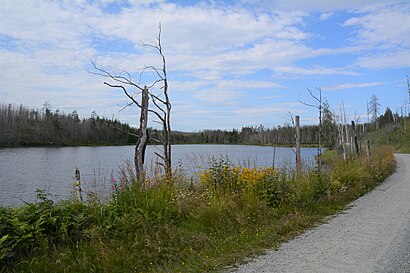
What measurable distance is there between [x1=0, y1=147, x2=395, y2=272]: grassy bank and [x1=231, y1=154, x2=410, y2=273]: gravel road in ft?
1.25

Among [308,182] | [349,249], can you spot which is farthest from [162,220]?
[308,182]

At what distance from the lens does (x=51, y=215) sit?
5723 millimetres

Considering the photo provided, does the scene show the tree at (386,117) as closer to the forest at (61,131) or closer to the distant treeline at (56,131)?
the forest at (61,131)

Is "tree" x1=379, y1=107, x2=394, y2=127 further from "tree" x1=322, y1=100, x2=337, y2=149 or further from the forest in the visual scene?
"tree" x1=322, y1=100, x2=337, y2=149

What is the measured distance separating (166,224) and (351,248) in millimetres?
3215

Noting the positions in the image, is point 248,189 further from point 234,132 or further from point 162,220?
point 234,132

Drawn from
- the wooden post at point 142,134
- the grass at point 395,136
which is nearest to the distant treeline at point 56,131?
the grass at point 395,136

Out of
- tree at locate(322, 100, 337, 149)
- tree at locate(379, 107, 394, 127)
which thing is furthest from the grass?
tree at locate(379, 107, 394, 127)

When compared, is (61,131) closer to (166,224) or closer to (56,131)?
(56,131)

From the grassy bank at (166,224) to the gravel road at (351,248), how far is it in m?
0.38

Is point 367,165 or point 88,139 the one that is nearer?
point 367,165

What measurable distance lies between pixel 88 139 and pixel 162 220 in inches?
3983

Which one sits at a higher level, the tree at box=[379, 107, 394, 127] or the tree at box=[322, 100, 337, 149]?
the tree at box=[379, 107, 394, 127]

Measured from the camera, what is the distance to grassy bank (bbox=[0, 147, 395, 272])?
5055 mm
